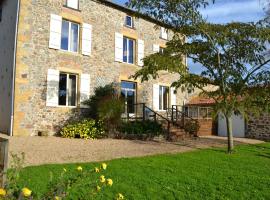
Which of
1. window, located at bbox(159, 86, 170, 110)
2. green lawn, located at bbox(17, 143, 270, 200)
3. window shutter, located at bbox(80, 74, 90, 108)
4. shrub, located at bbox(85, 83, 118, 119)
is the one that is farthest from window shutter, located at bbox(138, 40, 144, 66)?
green lawn, located at bbox(17, 143, 270, 200)

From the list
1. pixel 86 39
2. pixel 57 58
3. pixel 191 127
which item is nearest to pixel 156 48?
pixel 86 39

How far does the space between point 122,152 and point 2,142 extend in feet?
20.6

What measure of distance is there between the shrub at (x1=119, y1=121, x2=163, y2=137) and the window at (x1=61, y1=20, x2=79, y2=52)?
4478mm

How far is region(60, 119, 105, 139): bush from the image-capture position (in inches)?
549

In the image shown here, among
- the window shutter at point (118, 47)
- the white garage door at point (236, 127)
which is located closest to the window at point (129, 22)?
the window shutter at point (118, 47)

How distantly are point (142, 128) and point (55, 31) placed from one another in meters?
5.95

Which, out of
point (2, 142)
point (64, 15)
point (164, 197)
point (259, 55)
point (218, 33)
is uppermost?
point (64, 15)

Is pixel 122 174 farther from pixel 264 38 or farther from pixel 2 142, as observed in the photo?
pixel 264 38

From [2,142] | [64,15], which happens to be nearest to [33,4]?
[64,15]

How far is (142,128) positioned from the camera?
1463cm

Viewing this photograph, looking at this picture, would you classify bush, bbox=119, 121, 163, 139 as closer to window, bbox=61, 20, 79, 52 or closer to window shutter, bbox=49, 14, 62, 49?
window, bbox=61, 20, 79, 52

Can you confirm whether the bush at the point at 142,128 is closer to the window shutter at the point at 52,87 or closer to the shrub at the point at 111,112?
the shrub at the point at 111,112

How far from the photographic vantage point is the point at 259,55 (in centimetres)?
1077

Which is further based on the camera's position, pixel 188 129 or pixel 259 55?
pixel 188 129
